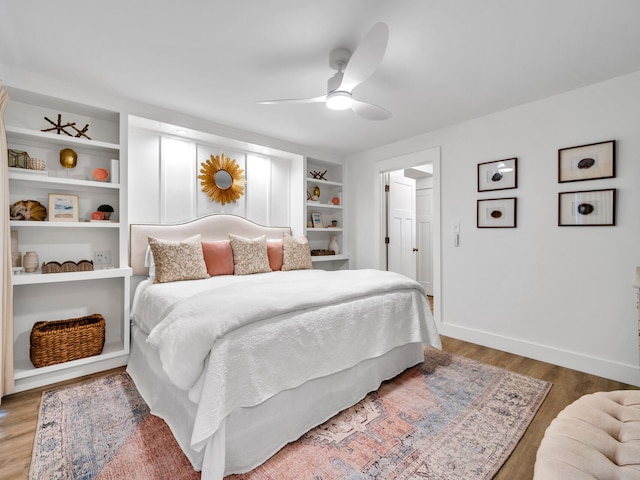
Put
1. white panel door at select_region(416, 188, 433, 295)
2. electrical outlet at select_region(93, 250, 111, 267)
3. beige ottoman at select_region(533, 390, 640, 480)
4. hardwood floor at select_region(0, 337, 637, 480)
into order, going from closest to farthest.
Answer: beige ottoman at select_region(533, 390, 640, 480) → hardwood floor at select_region(0, 337, 637, 480) → electrical outlet at select_region(93, 250, 111, 267) → white panel door at select_region(416, 188, 433, 295)

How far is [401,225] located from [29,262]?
14.8ft

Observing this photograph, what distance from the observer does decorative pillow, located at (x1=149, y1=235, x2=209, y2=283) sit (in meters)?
2.69

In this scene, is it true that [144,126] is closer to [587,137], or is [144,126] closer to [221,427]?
[221,427]

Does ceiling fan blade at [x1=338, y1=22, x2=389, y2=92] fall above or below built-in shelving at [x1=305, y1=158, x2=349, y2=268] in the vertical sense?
above

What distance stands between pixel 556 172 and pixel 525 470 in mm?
2461

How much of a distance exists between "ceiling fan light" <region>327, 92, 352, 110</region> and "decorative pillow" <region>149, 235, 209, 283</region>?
1.87 metres

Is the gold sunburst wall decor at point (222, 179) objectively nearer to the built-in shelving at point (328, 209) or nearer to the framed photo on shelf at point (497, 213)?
the built-in shelving at point (328, 209)

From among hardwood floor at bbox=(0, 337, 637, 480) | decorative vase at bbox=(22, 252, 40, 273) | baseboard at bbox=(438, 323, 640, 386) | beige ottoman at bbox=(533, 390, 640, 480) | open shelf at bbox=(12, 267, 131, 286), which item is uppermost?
decorative vase at bbox=(22, 252, 40, 273)

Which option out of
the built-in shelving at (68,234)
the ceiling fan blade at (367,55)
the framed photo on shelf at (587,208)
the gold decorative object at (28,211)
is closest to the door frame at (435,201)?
the framed photo on shelf at (587,208)

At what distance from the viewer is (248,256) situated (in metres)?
3.34

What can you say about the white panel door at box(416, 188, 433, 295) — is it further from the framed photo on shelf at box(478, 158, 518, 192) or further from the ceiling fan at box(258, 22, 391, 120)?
the ceiling fan at box(258, 22, 391, 120)

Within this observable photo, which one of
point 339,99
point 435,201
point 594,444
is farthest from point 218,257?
point 594,444

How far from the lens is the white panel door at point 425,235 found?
5738 millimetres

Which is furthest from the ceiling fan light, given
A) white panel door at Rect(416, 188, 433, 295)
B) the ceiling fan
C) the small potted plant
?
white panel door at Rect(416, 188, 433, 295)
